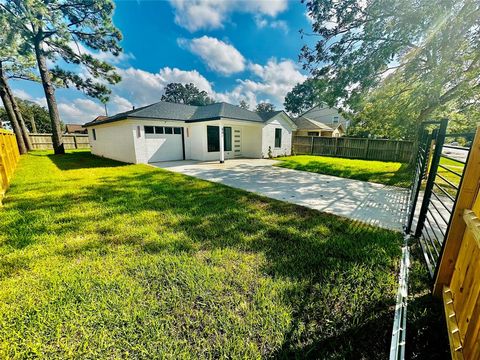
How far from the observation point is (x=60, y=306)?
1.88 metres

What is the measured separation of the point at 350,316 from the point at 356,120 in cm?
1154

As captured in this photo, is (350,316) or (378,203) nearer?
(350,316)

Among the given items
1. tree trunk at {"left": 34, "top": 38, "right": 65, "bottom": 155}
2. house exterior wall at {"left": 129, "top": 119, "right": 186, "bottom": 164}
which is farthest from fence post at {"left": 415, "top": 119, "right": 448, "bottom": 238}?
tree trunk at {"left": 34, "top": 38, "right": 65, "bottom": 155}

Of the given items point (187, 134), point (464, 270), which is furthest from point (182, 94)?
point (464, 270)

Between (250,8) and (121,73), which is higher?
(250,8)

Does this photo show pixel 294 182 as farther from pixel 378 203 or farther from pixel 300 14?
pixel 300 14

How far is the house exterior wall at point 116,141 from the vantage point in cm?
1092

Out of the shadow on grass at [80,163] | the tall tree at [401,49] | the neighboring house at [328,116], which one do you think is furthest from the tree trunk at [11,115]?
the neighboring house at [328,116]

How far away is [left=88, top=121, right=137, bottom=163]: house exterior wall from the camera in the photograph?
10922 mm

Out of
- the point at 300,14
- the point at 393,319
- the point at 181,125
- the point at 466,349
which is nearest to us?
the point at 466,349

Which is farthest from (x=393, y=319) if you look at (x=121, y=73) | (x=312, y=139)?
(x=121, y=73)

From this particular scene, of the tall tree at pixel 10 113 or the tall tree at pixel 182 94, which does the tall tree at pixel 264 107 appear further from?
the tall tree at pixel 10 113

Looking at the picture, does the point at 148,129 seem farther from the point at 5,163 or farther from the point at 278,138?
the point at 278,138

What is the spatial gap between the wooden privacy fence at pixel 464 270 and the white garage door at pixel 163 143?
463 inches
